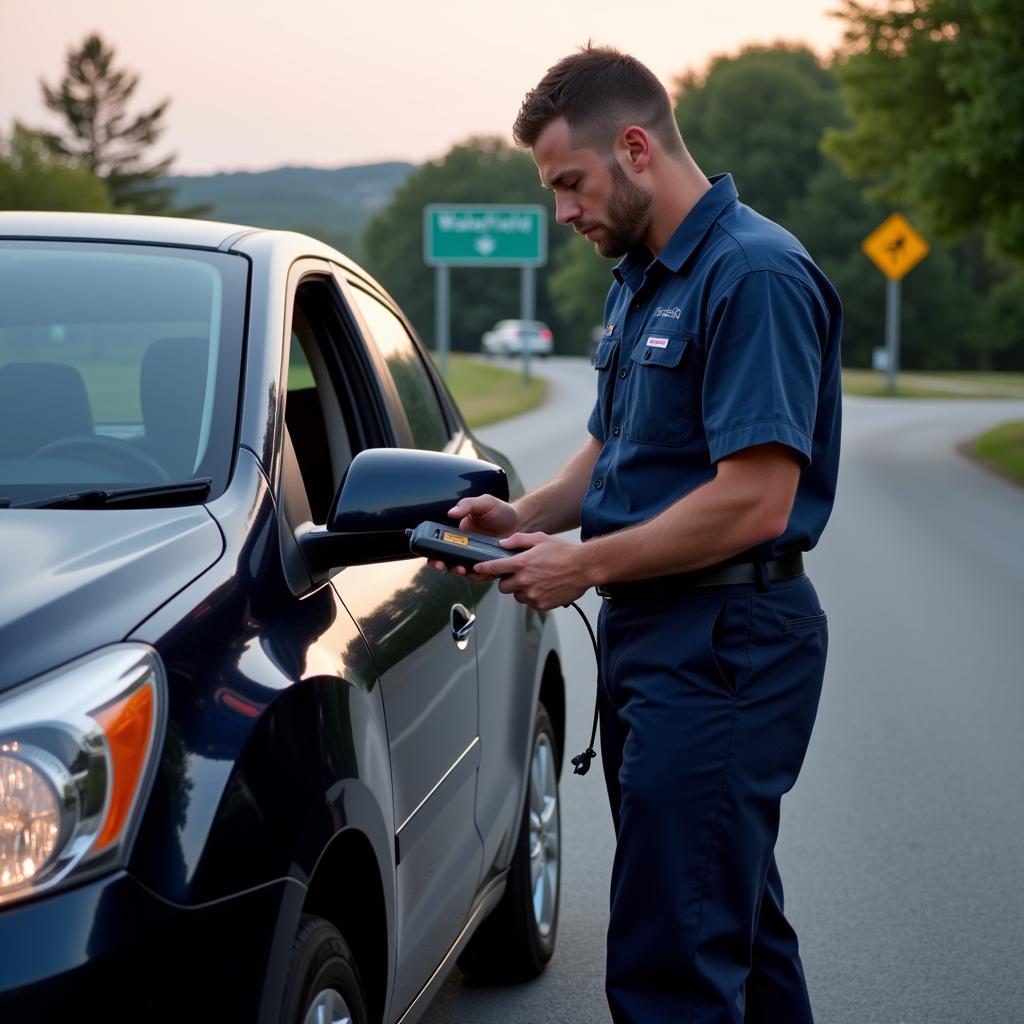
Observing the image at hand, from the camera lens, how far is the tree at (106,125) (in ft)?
325

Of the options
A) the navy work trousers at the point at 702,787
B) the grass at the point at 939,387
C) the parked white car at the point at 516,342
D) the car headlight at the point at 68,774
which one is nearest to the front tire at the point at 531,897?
the navy work trousers at the point at 702,787

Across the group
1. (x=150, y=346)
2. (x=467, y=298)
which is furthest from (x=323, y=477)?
(x=467, y=298)

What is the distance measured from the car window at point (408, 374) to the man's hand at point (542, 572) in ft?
3.38

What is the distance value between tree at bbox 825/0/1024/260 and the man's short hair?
17369mm

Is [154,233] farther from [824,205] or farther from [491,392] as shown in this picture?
[824,205]

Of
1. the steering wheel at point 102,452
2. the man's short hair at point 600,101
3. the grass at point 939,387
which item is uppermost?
the man's short hair at point 600,101

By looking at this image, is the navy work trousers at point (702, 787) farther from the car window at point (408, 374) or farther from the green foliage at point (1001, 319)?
the green foliage at point (1001, 319)

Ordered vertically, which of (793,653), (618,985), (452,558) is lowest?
(618,985)

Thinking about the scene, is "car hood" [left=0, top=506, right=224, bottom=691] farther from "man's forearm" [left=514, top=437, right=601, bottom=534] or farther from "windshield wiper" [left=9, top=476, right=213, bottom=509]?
"man's forearm" [left=514, top=437, right=601, bottom=534]

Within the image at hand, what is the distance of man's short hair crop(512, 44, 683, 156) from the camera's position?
112 inches

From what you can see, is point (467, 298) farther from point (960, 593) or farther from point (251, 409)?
point (251, 409)

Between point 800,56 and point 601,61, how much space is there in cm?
9560

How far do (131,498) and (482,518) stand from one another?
0.67m

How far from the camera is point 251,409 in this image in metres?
2.77
